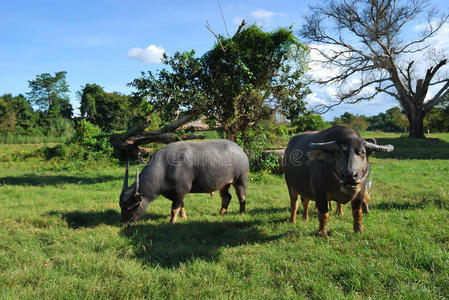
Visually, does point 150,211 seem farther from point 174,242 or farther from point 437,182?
point 437,182

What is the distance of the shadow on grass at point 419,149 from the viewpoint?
18.2 m

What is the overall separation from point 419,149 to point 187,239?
21.8 metres

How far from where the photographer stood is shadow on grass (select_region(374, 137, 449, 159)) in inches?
717

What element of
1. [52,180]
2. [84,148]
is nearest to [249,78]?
[52,180]

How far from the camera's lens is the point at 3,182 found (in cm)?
1111

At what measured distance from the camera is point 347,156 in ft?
13.0

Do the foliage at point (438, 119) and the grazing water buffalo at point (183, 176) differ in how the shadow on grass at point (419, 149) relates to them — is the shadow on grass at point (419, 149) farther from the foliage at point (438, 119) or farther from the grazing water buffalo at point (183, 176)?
the foliage at point (438, 119)

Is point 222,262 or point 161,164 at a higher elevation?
point 161,164

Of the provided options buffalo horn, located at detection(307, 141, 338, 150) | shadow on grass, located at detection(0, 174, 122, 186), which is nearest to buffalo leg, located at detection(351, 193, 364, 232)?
buffalo horn, located at detection(307, 141, 338, 150)

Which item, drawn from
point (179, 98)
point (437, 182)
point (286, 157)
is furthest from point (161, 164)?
point (437, 182)

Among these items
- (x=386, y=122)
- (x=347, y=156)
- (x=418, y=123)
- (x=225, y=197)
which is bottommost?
(x=225, y=197)

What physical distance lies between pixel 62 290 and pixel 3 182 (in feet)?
34.0

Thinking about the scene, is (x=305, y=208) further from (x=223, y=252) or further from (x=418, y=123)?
(x=418, y=123)

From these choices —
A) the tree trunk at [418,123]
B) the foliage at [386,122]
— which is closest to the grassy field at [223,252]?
the tree trunk at [418,123]
